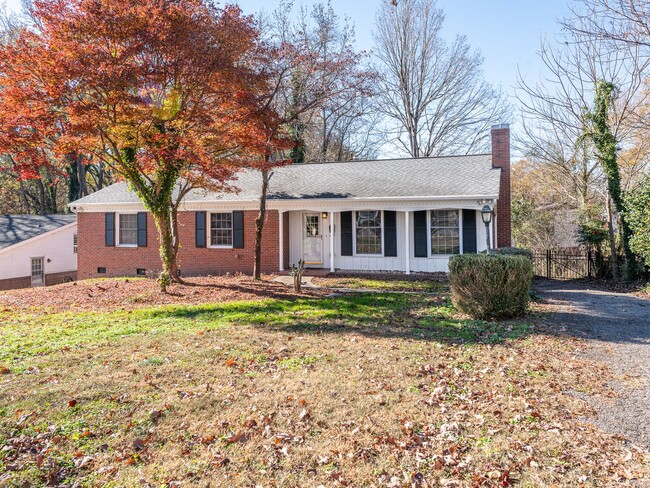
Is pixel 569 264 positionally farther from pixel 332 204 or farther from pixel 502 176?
pixel 332 204

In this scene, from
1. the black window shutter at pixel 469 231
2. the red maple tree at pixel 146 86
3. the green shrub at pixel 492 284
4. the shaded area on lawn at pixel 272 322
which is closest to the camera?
the shaded area on lawn at pixel 272 322

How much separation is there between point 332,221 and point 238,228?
3481mm

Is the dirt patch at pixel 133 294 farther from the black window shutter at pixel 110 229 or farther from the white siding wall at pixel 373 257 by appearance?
the black window shutter at pixel 110 229

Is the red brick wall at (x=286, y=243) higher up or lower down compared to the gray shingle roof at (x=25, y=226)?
lower down

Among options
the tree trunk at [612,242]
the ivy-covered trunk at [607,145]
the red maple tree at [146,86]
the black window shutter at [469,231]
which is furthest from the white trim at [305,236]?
the tree trunk at [612,242]

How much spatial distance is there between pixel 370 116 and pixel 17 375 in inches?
1024

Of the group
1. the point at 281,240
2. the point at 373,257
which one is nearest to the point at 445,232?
the point at 373,257

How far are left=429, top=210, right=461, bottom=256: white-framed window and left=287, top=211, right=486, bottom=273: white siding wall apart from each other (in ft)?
1.03

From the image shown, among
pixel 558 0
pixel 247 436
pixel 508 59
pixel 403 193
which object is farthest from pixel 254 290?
pixel 508 59

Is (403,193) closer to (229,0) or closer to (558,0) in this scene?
(558,0)

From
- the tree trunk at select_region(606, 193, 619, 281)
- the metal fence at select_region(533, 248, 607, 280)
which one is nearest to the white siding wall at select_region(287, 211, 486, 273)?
the metal fence at select_region(533, 248, 607, 280)

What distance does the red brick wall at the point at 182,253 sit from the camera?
14.8 m

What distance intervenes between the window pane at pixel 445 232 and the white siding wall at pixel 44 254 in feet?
63.7

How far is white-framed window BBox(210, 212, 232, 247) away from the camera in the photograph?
15.2m
